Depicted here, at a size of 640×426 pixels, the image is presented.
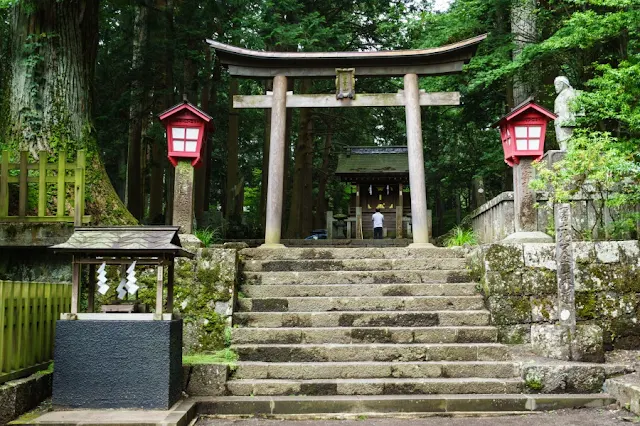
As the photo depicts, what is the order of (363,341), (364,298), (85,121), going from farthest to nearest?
(85,121), (364,298), (363,341)

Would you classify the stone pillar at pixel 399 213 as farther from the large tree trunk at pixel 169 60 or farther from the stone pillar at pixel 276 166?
the stone pillar at pixel 276 166

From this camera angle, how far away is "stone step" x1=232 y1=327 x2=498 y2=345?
6676 millimetres

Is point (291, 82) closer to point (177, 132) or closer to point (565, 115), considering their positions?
point (565, 115)

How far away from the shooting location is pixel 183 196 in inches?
304

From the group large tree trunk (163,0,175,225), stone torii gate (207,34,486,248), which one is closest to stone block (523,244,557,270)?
stone torii gate (207,34,486,248)

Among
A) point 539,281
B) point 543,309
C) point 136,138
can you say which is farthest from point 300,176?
point 543,309

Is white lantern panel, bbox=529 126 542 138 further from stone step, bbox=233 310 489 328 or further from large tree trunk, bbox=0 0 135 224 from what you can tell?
large tree trunk, bbox=0 0 135 224

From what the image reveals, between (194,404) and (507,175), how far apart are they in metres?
13.5

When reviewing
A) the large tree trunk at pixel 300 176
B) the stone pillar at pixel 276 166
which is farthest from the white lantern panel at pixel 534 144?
the large tree trunk at pixel 300 176

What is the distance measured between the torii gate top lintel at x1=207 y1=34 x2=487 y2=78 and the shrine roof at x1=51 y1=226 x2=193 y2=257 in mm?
5282

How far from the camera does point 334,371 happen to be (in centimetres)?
611

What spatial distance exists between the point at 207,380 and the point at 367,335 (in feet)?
6.61

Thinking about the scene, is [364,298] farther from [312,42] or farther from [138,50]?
[138,50]

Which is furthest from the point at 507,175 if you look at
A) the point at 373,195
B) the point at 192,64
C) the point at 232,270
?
the point at 232,270
